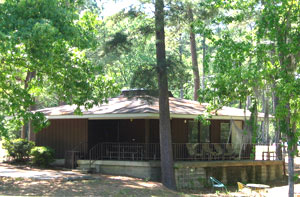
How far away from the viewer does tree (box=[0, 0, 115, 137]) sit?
12500 mm

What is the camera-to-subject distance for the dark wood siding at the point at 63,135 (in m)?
21.9

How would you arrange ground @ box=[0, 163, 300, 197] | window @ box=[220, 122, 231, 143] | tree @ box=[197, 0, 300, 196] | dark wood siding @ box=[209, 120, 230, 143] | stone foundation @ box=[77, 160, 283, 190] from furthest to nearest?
window @ box=[220, 122, 231, 143] < dark wood siding @ box=[209, 120, 230, 143] < stone foundation @ box=[77, 160, 283, 190] < ground @ box=[0, 163, 300, 197] < tree @ box=[197, 0, 300, 196]

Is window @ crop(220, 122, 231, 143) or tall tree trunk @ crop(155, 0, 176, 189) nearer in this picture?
tall tree trunk @ crop(155, 0, 176, 189)

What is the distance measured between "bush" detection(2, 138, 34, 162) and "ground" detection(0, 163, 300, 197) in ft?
7.51

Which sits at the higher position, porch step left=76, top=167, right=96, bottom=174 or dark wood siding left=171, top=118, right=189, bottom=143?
dark wood siding left=171, top=118, right=189, bottom=143

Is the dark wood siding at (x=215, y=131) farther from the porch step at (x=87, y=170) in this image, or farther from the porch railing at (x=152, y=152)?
the porch step at (x=87, y=170)

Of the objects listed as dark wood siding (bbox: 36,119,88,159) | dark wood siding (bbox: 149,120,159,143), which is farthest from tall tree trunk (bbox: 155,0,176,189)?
dark wood siding (bbox: 36,119,88,159)

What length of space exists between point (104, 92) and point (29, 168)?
7.17 m

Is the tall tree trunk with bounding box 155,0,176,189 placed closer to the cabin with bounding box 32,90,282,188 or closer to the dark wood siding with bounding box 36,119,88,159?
the cabin with bounding box 32,90,282,188

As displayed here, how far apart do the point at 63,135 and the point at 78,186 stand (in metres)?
7.51

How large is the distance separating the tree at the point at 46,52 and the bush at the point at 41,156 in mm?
5342

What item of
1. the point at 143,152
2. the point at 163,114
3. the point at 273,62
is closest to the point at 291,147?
the point at 273,62

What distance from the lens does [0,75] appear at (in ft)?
48.4

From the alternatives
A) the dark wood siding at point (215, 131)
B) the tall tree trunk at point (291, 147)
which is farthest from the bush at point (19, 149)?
the tall tree trunk at point (291, 147)
